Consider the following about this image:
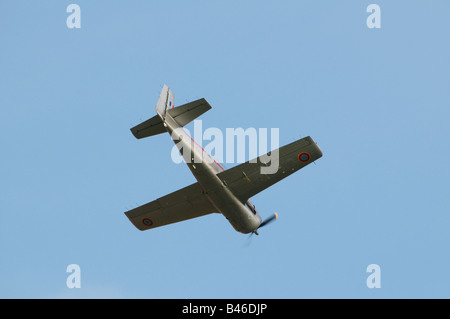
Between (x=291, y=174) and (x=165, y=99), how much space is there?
22.9 ft

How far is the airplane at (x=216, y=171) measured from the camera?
3070 cm

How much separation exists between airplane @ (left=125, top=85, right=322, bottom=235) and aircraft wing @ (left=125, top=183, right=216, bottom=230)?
0.05 meters

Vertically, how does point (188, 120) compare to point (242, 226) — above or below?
above

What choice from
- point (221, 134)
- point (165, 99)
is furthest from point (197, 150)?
point (165, 99)

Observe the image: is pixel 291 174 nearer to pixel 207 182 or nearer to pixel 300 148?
pixel 300 148

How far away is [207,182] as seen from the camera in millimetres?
31375

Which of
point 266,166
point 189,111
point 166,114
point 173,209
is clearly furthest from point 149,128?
point 266,166

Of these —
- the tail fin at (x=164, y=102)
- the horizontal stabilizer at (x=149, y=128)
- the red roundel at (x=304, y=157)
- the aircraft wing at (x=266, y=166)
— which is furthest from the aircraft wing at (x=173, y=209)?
the red roundel at (x=304, y=157)

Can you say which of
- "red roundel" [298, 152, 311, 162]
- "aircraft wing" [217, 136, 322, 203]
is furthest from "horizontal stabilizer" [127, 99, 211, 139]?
"red roundel" [298, 152, 311, 162]

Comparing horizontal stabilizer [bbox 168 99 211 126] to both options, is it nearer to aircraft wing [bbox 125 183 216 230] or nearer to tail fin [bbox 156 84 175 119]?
tail fin [bbox 156 84 175 119]

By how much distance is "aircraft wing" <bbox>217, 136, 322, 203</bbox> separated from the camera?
99.9 ft

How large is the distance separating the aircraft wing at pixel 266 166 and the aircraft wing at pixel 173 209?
1.91 metres

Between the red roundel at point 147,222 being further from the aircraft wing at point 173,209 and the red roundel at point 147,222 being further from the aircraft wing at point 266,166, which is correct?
the aircraft wing at point 266,166
